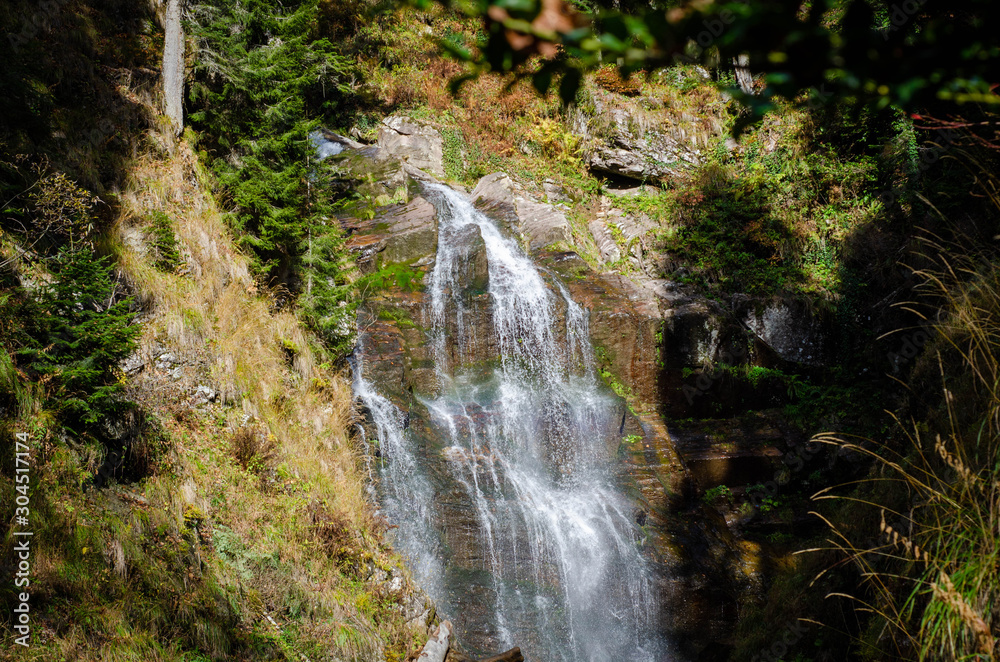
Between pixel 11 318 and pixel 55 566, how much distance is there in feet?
6.36

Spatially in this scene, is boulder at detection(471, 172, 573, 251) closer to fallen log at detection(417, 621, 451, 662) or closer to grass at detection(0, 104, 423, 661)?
grass at detection(0, 104, 423, 661)

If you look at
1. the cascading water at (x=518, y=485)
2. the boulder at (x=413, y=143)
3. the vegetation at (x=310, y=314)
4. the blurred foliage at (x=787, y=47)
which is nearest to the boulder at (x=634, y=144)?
the vegetation at (x=310, y=314)

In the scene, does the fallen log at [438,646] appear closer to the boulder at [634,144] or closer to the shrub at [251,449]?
the shrub at [251,449]

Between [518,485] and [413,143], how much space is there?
445 inches

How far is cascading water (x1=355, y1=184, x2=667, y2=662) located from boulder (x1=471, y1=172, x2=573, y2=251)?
1842mm

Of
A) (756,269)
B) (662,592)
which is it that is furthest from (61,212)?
(756,269)

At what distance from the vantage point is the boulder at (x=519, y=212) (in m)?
12.1

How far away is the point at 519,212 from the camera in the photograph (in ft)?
42.5

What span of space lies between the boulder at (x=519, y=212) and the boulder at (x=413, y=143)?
6.36 feet

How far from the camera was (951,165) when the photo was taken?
351 inches

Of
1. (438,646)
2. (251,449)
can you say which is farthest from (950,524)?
(251,449)

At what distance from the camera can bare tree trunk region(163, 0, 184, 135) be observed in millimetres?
7938

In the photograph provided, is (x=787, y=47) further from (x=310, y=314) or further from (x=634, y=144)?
(x=634, y=144)

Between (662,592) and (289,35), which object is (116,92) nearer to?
(289,35)
